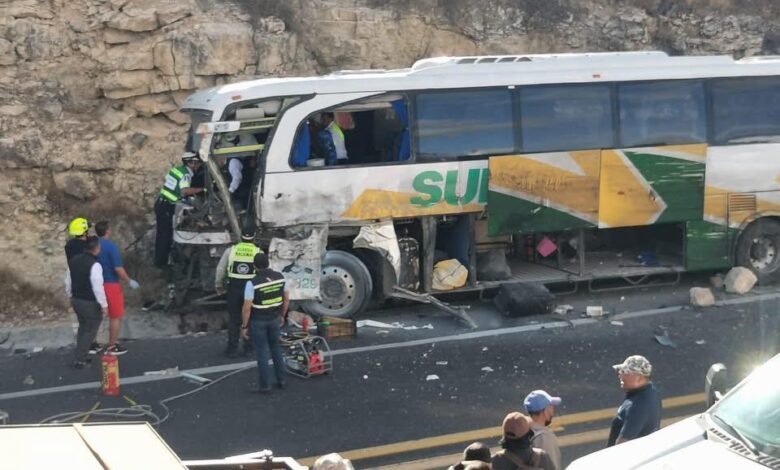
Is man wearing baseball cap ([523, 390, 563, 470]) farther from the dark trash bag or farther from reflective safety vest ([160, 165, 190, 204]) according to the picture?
reflective safety vest ([160, 165, 190, 204])

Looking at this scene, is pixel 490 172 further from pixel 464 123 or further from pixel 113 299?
pixel 113 299

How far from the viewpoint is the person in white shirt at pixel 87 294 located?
1119 centimetres

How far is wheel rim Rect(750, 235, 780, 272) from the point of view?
1453 centimetres

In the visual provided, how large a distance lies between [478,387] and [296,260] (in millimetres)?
3263

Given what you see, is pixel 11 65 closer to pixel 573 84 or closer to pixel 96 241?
pixel 96 241

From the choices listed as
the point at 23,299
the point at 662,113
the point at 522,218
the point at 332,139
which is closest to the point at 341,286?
the point at 332,139

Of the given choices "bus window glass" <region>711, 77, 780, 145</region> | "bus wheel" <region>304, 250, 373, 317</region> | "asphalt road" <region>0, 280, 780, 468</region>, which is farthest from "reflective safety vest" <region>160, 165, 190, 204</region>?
"bus window glass" <region>711, 77, 780, 145</region>

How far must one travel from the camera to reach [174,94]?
16062 millimetres

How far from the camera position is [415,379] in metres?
10.6

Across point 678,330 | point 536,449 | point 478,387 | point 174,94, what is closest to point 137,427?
point 536,449

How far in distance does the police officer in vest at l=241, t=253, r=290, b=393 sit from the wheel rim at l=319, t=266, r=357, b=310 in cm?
263

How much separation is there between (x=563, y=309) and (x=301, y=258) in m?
3.36

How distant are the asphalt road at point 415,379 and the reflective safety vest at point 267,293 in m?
0.82

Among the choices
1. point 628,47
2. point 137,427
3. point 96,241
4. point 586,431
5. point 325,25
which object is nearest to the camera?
point 137,427
